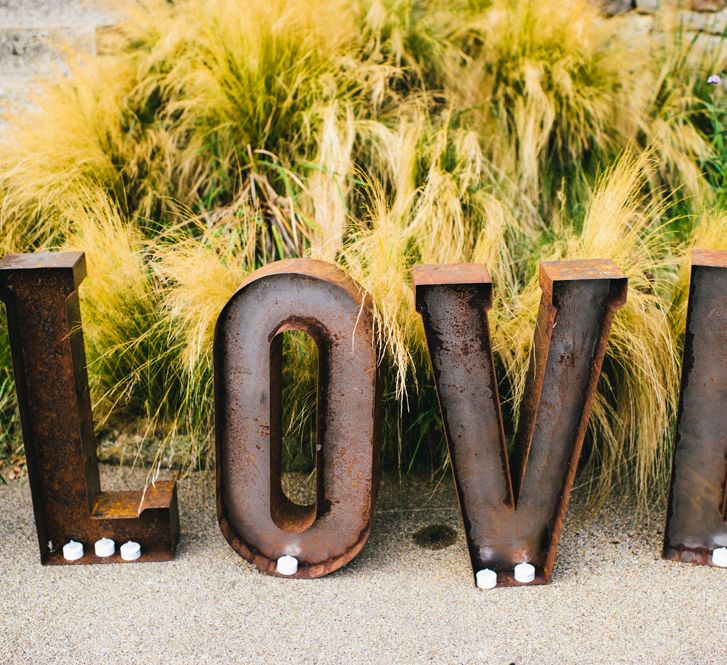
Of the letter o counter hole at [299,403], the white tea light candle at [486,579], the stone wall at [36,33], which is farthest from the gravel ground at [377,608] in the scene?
the stone wall at [36,33]

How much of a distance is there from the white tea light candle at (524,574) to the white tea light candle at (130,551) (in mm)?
930

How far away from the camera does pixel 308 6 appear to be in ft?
8.80

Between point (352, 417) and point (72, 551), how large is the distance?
78 centimetres

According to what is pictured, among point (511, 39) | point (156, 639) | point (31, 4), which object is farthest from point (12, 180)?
point (511, 39)

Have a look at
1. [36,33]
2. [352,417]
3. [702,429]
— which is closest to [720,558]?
[702,429]

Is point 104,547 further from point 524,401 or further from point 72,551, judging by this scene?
point 524,401

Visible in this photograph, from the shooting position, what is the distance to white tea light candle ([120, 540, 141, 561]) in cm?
192

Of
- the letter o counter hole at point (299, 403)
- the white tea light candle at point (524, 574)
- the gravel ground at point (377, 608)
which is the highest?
the letter o counter hole at point (299, 403)

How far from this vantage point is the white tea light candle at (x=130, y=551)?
1923 mm

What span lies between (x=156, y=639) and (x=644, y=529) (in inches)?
49.3

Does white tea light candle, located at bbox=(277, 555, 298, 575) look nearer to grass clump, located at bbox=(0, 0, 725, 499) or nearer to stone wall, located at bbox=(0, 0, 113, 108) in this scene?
grass clump, located at bbox=(0, 0, 725, 499)

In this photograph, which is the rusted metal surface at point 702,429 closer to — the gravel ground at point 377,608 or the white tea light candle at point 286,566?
the gravel ground at point 377,608

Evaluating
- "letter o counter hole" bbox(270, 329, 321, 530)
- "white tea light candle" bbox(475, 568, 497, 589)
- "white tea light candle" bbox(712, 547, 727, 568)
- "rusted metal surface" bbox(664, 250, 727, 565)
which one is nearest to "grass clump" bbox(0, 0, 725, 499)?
"letter o counter hole" bbox(270, 329, 321, 530)

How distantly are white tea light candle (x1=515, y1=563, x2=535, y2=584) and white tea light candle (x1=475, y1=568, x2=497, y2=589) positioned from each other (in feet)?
0.18
